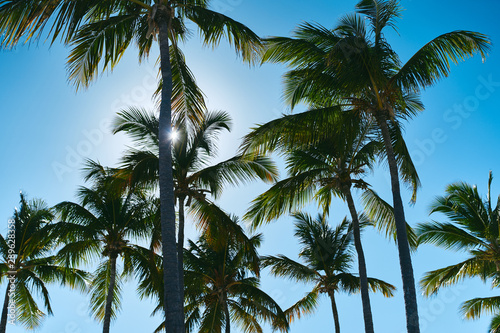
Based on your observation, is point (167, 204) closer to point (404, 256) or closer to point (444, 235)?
point (404, 256)

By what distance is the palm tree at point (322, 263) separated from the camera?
20.4m

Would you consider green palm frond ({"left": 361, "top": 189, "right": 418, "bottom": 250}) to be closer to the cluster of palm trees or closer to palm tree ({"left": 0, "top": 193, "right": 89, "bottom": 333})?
the cluster of palm trees

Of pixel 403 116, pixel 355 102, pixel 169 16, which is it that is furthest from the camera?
pixel 403 116

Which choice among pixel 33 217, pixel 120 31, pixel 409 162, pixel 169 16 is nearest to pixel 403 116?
pixel 409 162

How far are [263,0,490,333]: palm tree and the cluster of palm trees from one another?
0.03 meters

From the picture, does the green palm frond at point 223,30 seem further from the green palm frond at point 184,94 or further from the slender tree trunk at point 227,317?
the slender tree trunk at point 227,317

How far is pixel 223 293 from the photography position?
20297 mm

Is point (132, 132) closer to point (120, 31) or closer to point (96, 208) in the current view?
point (96, 208)

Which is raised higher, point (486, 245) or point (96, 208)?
point (96, 208)

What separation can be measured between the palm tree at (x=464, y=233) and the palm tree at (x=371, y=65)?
6.44m

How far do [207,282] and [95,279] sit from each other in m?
4.49

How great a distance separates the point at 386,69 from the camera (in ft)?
41.8

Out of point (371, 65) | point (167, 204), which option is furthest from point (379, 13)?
point (167, 204)

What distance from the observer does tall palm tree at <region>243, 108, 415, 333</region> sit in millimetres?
12820
